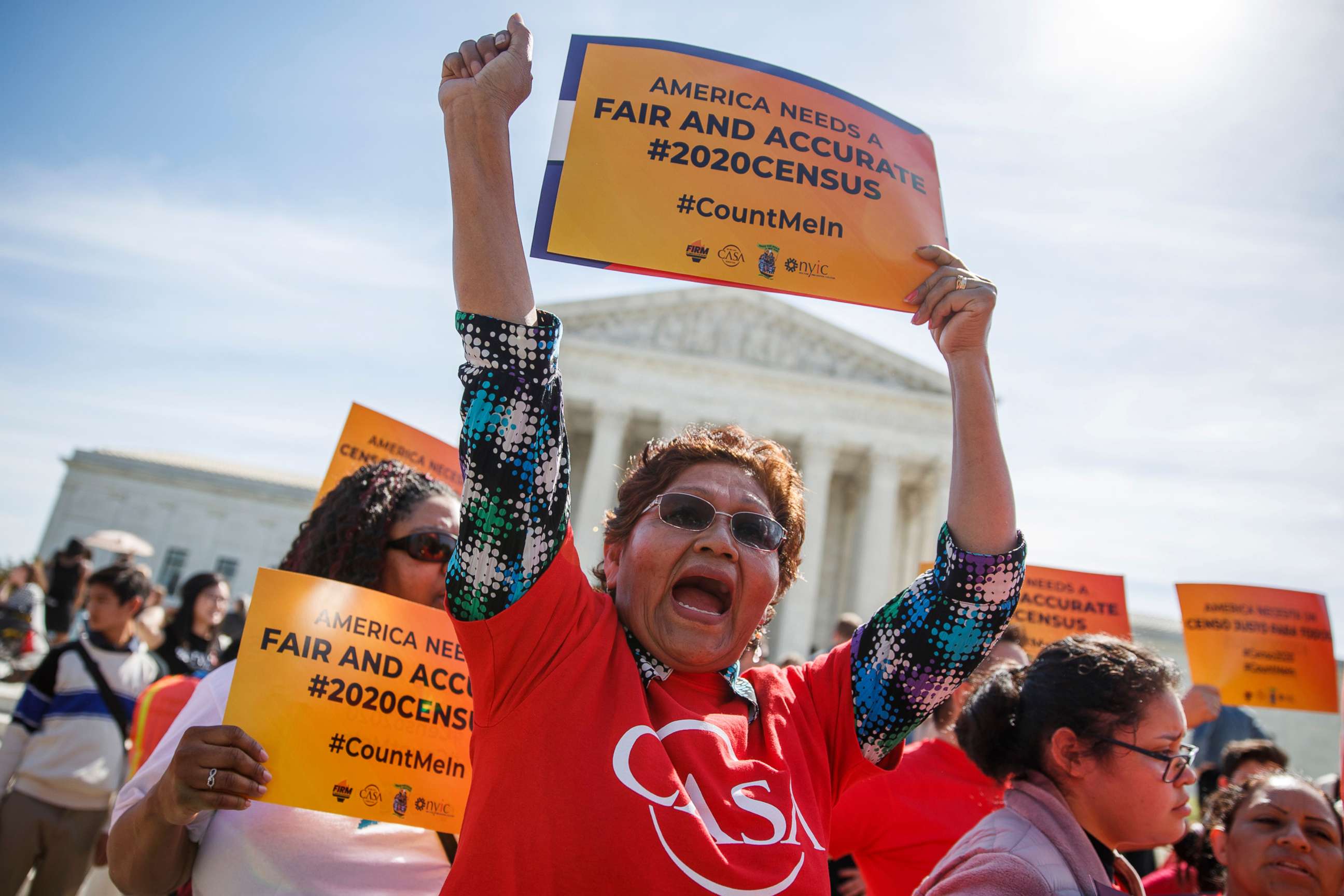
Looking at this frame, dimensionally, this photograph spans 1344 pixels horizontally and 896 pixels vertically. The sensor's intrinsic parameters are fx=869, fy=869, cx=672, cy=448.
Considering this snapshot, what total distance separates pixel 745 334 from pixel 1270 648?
28.7 meters

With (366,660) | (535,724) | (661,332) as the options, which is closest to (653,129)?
(535,724)

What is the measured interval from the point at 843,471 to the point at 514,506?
36.7m

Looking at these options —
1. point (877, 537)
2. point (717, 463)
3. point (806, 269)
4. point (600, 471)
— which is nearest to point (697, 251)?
point (806, 269)

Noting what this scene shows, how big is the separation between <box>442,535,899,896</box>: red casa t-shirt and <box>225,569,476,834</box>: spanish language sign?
2.47 ft

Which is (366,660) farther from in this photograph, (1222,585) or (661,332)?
(661,332)

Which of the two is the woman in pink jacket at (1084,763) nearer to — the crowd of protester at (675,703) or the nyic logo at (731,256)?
the crowd of protester at (675,703)

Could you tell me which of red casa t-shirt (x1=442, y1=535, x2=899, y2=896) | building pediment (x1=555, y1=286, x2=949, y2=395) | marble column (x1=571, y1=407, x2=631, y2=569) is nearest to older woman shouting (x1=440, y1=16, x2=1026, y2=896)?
red casa t-shirt (x1=442, y1=535, x2=899, y2=896)

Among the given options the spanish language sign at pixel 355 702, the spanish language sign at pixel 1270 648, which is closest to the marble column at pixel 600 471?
the spanish language sign at pixel 1270 648

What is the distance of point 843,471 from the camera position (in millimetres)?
37531

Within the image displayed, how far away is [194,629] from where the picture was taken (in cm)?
662

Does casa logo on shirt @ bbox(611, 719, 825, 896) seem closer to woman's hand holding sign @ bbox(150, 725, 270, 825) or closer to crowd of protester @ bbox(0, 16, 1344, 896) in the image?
crowd of protester @ bbox(0, 16, 1344, 896)

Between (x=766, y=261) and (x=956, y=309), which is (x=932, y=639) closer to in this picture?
(x=956, y=309)

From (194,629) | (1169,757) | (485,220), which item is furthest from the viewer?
(194,629)

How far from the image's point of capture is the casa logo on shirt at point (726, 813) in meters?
1.54
